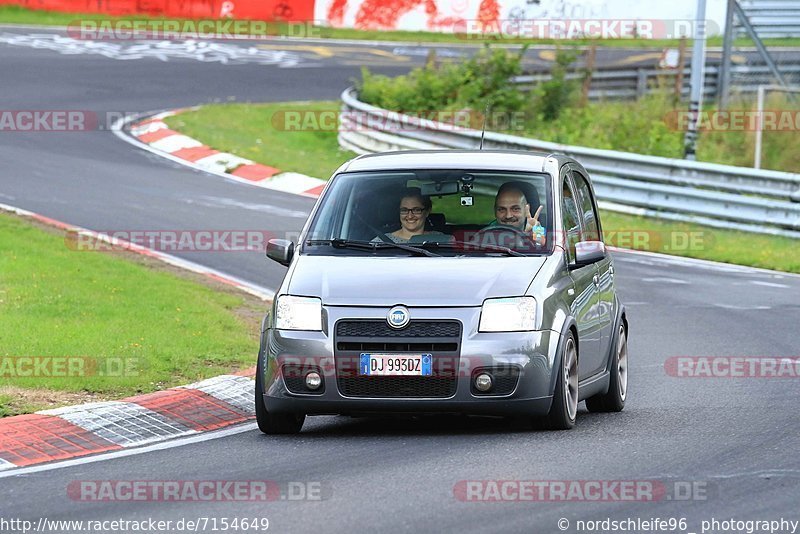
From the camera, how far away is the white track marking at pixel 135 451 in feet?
28.1

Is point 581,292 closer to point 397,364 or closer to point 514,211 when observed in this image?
point 514,211

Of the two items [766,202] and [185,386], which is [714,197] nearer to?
[766,202]

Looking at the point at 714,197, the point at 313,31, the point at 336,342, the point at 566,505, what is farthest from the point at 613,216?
the point at 313,31

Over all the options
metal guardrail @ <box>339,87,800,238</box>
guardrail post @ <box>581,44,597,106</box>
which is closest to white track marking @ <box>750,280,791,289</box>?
metal guardrail @ <box>339,87,800,238</box>

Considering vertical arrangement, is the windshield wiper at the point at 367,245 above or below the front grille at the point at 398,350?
above

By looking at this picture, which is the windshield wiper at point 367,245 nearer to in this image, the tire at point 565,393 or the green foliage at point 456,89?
the tire at point 565,393

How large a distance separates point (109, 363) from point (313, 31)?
32.7 meters

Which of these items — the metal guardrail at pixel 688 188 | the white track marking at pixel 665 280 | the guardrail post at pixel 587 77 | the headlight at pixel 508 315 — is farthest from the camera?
the guardrail post at pixel 587 77

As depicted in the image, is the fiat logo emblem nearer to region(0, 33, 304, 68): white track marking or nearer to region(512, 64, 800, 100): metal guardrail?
region(512, 64, 800, 100): metal guardrail

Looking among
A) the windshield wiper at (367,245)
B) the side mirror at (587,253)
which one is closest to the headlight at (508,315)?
the windshield wiper at (367,245)

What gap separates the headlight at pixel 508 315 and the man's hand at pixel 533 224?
0.84 meters

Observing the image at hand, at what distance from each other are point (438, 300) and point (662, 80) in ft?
86.2

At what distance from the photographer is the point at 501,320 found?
9258 mm

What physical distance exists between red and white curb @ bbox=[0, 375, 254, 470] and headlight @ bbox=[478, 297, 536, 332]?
2022 mm
